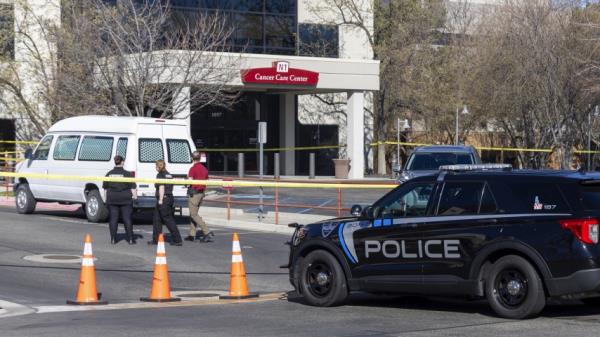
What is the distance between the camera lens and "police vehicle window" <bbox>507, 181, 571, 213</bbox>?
11375mm

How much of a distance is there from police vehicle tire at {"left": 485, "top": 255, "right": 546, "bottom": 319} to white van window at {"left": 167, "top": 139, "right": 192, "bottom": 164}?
14.4 meters

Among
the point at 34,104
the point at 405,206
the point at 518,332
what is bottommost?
the point at 518,332

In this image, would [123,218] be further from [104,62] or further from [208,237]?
[104,62]

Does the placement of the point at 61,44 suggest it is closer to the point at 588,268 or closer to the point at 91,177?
the point at 91,177

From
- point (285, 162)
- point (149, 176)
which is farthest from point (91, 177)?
point (285, 162)

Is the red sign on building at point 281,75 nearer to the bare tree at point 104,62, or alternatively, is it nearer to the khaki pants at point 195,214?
the bare tree at point 104,62

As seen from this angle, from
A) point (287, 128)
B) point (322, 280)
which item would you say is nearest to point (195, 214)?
point (322, 280)

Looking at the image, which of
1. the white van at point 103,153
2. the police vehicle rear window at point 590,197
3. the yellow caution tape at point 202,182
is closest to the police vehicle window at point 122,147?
the white van at point 103,153

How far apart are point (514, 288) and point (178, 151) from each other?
1473 centimetres

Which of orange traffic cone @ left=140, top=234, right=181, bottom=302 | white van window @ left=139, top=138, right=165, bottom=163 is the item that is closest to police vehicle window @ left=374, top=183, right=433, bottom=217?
orange traffic cone @ left=140, top=234, right=181, bottom=302

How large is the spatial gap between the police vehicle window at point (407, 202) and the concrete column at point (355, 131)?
3402 centimetres

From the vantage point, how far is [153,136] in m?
24.9

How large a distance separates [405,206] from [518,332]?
2.41 meters

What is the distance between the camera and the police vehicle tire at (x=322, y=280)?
42.6 ft
